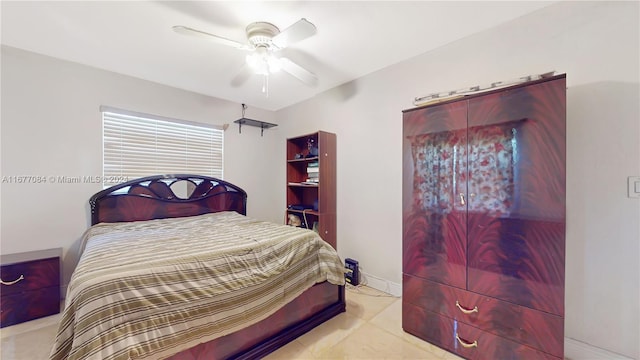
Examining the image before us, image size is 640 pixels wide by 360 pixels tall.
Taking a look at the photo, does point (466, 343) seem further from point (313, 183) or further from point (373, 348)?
point (313, 183)

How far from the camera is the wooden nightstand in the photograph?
79.3 inches

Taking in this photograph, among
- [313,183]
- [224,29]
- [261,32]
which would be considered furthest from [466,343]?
[224,29]

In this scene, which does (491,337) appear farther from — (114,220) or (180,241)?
(114,220)

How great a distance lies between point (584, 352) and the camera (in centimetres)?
161

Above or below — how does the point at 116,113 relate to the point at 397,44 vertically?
below

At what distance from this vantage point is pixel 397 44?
7.31 ft

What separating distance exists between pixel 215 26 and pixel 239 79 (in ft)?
1.79

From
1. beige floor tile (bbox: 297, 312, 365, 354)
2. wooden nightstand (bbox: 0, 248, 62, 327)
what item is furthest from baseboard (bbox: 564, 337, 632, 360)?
wooden nightstand (bbox: 0, 248, 62, 327)

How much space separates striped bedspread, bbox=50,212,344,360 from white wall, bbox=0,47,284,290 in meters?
0.61

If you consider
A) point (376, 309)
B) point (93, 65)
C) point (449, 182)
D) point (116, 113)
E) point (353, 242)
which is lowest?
point (376, 309)

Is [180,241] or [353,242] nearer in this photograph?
[180,241]

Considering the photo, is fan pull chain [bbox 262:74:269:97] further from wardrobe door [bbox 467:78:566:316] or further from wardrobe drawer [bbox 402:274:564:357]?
wardrobe drawer [bbox 402:274:564:357]

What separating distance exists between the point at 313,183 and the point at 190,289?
6.49ft

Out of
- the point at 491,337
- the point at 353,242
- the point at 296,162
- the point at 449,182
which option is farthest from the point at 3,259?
the point at 491,337
